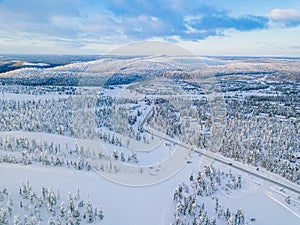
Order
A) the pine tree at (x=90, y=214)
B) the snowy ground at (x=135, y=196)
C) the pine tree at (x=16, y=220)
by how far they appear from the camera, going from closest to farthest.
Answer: the pine tree at (x=16, y=220) → the pine tree at (x=90, y=214) → the snowy ground at (x=135, y=196)

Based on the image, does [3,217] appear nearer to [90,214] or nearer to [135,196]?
[90,214]

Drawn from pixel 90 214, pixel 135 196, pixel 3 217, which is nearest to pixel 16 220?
pixel 3 217

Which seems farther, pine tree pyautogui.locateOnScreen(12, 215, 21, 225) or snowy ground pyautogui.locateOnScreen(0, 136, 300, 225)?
snowy ground pyautogui.locateOnScreen(0, 136, 300, 225)

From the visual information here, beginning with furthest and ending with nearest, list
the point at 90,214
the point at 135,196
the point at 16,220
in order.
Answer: the point at 135,196
the point at 90,214
the point at 16,220

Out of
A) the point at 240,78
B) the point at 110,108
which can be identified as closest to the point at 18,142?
the point at 110,108

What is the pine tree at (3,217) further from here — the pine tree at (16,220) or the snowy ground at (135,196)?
the snowy ground at (135,196)

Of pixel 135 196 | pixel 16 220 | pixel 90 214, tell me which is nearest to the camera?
pixel 16 220

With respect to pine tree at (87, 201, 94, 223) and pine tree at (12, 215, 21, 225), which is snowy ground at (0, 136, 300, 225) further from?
pine tree at (12, 215, 21, 225)

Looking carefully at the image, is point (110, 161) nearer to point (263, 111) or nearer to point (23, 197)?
point (23, 197)

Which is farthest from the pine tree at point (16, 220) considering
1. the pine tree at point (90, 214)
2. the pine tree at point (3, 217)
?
the pine tree at point (90, 214)

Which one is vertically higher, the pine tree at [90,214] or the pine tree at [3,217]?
the pine tree at [3,217]

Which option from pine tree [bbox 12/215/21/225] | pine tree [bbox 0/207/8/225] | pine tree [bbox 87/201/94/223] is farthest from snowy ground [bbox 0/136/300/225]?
pine tree [bbox 12/215/21/225]
